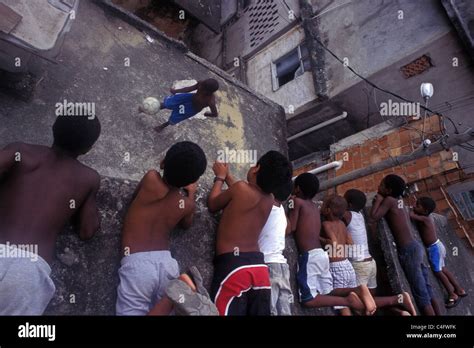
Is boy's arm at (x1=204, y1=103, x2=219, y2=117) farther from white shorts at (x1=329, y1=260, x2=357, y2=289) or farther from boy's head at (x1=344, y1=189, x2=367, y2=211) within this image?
white shorts at (x1=329, y1=260, x2=357, y2=289)

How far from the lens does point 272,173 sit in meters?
2.78

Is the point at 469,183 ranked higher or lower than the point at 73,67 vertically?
lower

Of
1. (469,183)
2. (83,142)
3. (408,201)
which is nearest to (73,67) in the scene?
(83,142)

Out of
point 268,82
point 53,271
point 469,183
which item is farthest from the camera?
point 268,82

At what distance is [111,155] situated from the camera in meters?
3.69

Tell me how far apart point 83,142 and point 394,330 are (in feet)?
6.28

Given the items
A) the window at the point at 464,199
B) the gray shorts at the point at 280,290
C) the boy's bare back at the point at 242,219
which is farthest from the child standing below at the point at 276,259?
the window at the point at 464,199

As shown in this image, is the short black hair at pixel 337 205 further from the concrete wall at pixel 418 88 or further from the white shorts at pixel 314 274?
the concrete wall at pixel 418 88

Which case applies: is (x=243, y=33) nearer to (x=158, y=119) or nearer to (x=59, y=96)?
(x=158, y=119)

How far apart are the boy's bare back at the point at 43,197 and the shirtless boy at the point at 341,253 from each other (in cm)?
232

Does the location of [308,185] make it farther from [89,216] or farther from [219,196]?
[89,216]

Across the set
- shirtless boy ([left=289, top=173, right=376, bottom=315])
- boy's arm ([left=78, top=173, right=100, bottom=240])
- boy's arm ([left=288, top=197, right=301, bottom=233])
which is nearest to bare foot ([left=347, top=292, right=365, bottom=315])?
shirtless boy ([left=289, top=173, right=376, bottom=315])

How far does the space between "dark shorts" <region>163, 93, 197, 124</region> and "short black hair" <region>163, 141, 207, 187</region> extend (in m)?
1.68

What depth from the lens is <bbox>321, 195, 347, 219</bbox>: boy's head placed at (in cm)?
372
